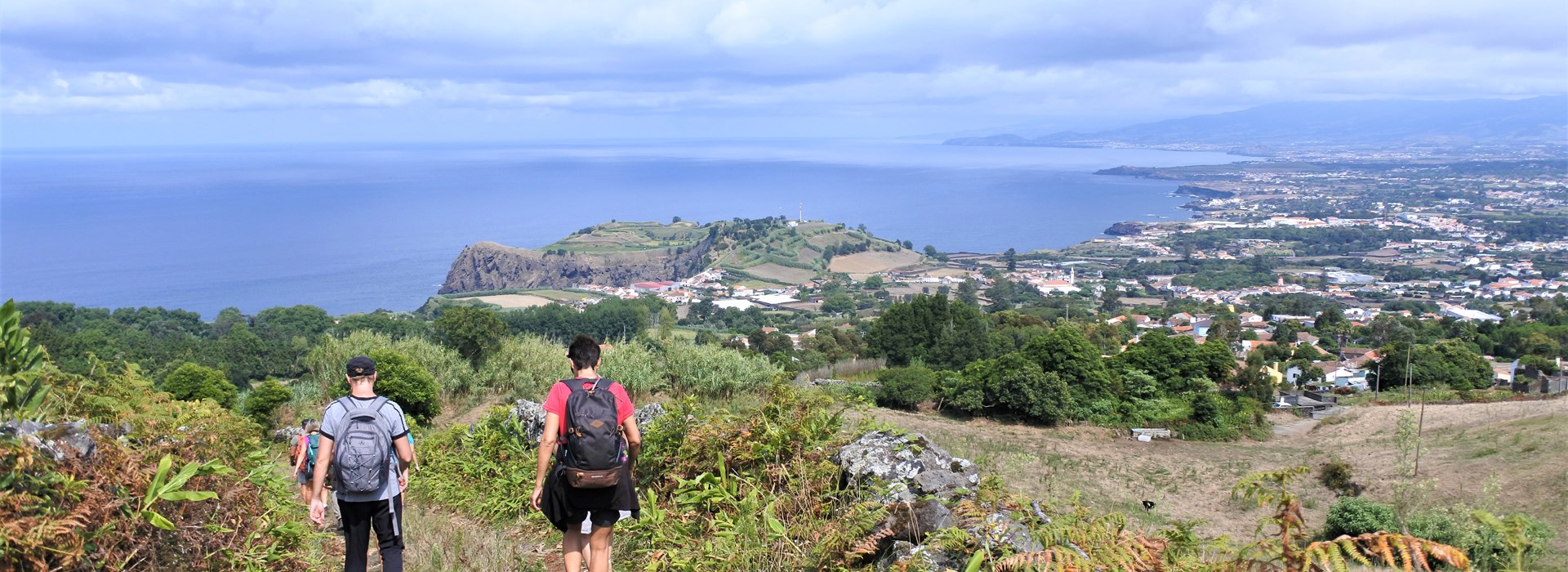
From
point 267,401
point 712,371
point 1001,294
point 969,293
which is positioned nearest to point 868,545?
point 712,371

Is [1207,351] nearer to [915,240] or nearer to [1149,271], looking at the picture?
[1149,271]

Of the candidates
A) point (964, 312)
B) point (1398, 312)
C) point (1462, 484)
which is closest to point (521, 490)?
point (1462, 484)

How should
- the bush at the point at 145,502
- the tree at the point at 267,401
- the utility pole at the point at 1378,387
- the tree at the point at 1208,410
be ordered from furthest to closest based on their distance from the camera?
the utility pole at the point at 1378,387
the tree at the point at 1208,410
the tree at the point at 267,401
the bush at the point at 145,502

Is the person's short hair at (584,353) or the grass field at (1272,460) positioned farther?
the grass field at (1272,460)

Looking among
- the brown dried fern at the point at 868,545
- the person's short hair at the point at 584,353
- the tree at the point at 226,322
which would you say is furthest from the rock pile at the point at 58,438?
the tree at the point at 226,322

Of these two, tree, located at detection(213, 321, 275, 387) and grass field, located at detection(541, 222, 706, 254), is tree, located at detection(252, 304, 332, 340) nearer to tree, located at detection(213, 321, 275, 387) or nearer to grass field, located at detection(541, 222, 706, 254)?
tree, located at detection(213, 321, 275, 387)

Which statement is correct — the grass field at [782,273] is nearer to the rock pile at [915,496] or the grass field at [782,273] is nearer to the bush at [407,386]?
the bush at [407,386]

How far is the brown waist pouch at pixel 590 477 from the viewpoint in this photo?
386 cm

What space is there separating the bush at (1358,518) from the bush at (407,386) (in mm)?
9424

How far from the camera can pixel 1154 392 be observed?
1580 centimetres

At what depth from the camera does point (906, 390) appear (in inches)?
581

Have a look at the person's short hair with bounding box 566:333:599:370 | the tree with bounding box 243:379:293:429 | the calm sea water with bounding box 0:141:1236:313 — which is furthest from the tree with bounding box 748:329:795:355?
the calm sea water with bounding box 0:141:1236:313

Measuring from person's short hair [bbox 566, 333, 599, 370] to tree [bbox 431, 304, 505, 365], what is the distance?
29.4 ft

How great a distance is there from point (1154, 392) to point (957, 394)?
12.4ft
